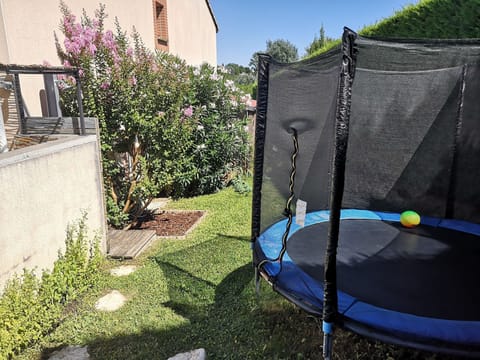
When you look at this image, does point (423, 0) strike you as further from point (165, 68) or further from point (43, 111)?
point (43, 111)

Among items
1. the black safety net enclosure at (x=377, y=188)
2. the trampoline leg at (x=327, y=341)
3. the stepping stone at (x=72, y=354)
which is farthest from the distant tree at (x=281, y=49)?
the trampoline leg at (x=327, y=341)

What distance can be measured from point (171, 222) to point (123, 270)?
1486mm

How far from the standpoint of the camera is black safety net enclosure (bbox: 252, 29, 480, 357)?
175 cm

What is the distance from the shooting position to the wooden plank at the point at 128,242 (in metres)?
3.52

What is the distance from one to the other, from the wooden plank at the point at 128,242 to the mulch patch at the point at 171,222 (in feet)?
0.97

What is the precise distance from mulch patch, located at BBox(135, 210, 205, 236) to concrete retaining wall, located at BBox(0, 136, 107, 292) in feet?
3.55

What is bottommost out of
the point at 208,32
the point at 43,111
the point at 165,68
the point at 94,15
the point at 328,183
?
the point at 328,183

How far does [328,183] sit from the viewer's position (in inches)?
132

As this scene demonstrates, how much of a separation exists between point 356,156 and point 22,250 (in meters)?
3.23

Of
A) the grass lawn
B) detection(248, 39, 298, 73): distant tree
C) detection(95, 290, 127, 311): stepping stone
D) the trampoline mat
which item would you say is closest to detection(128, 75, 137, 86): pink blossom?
the grass lawn

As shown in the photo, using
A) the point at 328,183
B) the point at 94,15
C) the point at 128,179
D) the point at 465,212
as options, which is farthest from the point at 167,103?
the point at 465,212

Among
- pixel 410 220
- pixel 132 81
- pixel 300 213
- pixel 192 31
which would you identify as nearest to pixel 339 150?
pixel 300 213

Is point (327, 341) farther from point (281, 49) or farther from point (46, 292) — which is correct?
point (281, 49)

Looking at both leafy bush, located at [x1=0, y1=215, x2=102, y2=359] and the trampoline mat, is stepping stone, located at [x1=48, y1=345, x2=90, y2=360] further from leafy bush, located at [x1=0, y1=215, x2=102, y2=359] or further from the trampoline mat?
the trampoline mat
